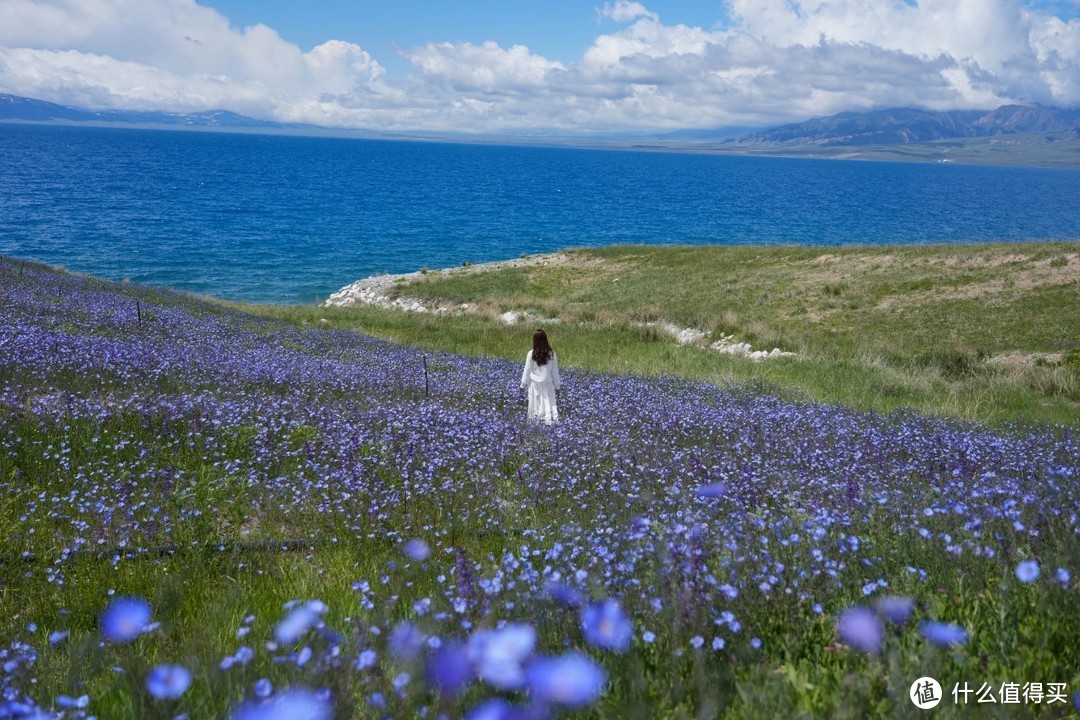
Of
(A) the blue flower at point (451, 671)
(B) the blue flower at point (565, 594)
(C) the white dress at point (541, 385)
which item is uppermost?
(A) the blue flower at point (451, 671)

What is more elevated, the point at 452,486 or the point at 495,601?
the point at 495,601

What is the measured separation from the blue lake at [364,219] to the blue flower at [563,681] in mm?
55143

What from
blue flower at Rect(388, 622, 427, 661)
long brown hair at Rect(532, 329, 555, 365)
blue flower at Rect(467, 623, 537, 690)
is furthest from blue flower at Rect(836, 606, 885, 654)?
long brown hair at Rect(532, 329, 555, 365)

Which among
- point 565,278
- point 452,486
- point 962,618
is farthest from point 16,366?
point 565,278

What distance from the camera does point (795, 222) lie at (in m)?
112

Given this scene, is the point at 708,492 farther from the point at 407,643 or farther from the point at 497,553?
the point at 407,643

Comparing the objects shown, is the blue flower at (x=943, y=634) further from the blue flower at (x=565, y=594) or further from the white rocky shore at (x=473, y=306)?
the white rocky shore at (x=473, y=306)

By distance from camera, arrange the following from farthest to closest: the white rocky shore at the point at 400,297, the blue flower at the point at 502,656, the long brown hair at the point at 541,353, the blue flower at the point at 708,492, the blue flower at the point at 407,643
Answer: the white rocky shore at the point at 400,297
the long brown hair at the point at 541,353
the blue flower at the point at 708,492
the blue flower at the point at 407,643
the blue flower at the point at 502,656

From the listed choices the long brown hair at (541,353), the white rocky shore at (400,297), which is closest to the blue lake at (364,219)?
the white rocky shore at (400,297)

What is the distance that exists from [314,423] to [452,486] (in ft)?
9.97

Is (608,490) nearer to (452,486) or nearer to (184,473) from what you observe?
(452,486)

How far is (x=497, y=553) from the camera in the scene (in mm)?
6027

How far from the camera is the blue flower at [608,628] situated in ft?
8.76

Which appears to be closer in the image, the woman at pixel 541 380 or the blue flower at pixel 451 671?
the blue flower at pixel 451 671
